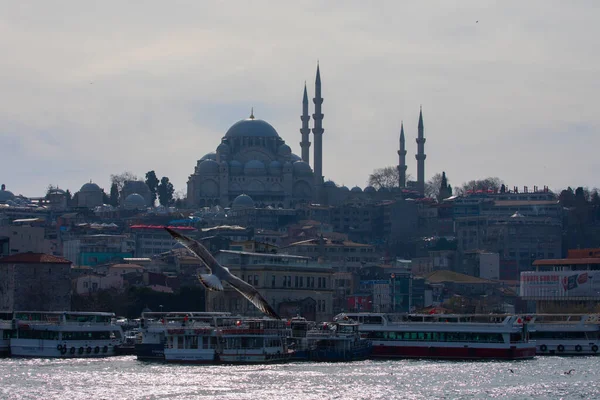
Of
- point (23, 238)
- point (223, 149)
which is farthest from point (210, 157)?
point (23, 238)

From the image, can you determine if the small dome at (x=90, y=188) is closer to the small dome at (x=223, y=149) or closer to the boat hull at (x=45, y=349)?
the small dome at (x=223, y=149)

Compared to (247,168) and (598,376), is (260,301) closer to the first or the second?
(598,376)

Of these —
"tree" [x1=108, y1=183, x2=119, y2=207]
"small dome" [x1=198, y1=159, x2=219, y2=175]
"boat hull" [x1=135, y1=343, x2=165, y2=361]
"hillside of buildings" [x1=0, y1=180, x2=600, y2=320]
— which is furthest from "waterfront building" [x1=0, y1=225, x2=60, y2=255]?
"tree" [x1=108, y1=183, x2=119, y2=207]

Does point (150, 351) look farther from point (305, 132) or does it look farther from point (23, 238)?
point (305, 132)

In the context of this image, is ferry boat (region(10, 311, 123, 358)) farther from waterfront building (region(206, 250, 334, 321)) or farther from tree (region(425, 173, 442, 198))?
tree (region(425, 173, 442, 198))

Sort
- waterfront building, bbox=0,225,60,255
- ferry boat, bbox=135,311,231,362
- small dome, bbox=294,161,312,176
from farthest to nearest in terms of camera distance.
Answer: small dome, bbox=294,161,312,176 < waterfront building, bbox=0,225,60,255 < ferry boat, bbox=135,311,231,362

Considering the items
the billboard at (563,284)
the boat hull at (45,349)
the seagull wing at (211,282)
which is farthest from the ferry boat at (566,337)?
the seagull wing at (211,282)
